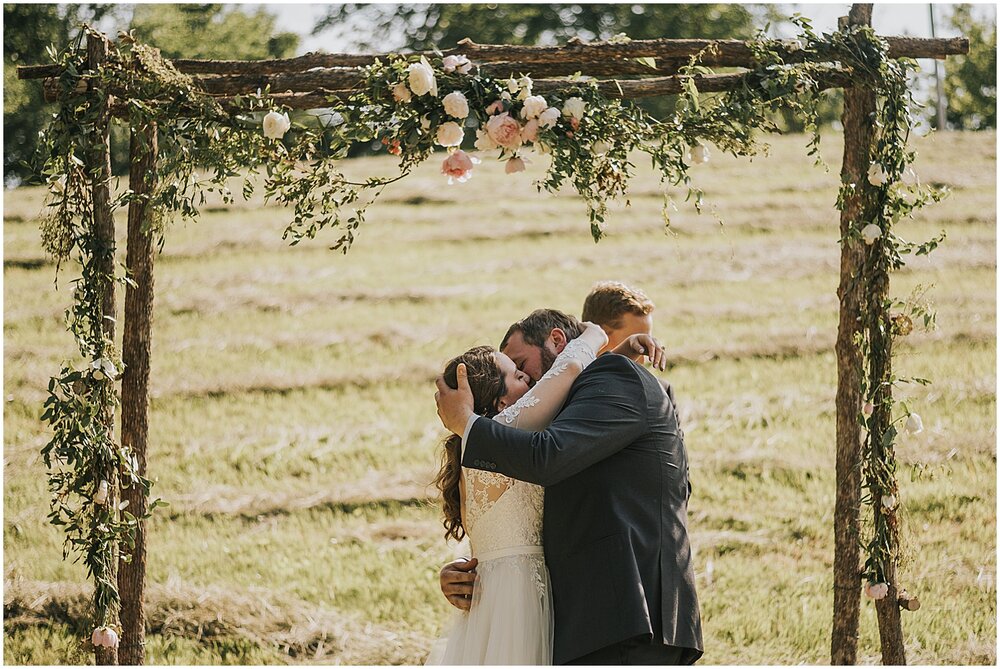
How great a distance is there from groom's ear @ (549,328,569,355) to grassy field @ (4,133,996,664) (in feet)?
2.81

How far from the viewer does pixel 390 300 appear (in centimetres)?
1091

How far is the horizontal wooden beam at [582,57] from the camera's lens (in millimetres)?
4133

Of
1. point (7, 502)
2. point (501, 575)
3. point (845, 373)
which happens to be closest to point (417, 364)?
point (7, 502)

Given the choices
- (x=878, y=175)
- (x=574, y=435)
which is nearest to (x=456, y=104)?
(x=574, y=435)

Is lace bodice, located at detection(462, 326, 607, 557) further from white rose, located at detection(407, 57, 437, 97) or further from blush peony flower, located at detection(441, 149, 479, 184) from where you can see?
white rose, located at detection(407, 57, 437, 97)

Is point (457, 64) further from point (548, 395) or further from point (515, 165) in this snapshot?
point (548, 395)

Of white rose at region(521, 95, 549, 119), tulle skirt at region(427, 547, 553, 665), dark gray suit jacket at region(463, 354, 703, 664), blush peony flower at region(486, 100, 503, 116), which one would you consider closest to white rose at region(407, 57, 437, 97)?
blush peony flower at region(486, 100, 503, 116)

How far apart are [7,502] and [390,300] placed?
15.5 ft

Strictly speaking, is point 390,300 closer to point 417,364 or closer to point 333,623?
point 417,364

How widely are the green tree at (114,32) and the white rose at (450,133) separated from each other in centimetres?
1397

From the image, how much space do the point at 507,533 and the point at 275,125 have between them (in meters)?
1.78

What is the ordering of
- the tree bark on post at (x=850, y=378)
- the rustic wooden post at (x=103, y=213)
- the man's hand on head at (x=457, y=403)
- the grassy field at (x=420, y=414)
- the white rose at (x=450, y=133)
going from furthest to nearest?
the grassy field at (x=420, y=414) < the tree bark on post at (x=850, y=378) < the rustic wooden post at (x=103, y=213) < the white rose at (x=450, y=133) < the man's hand on head at (x=457, y=403)

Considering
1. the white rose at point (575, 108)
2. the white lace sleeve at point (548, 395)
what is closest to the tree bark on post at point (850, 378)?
the white rose at point (575, 108)

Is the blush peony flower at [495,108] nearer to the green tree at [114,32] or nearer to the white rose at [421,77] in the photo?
the white rose at [421,77]
